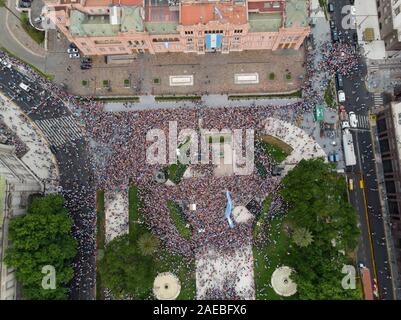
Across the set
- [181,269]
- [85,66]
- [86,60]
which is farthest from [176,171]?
[86,60]

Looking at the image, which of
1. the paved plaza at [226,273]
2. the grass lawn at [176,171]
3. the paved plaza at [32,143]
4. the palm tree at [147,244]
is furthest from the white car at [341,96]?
the paved plaza at [32,143]

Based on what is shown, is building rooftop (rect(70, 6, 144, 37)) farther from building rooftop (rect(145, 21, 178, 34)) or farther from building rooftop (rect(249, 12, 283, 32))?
building rooftop (rect(249, 12, 283, 32))

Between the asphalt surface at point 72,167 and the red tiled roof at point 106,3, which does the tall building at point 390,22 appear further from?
the asphalt surface at point 72,167

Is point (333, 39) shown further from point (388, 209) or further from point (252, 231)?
point (252, 231)

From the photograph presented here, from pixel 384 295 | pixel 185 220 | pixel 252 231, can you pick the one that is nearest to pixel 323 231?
pixel 252 231

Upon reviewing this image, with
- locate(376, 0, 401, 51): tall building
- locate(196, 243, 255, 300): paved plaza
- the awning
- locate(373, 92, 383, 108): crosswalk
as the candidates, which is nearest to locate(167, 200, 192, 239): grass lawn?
locate(196, 243, 255, 300): paved plaza
